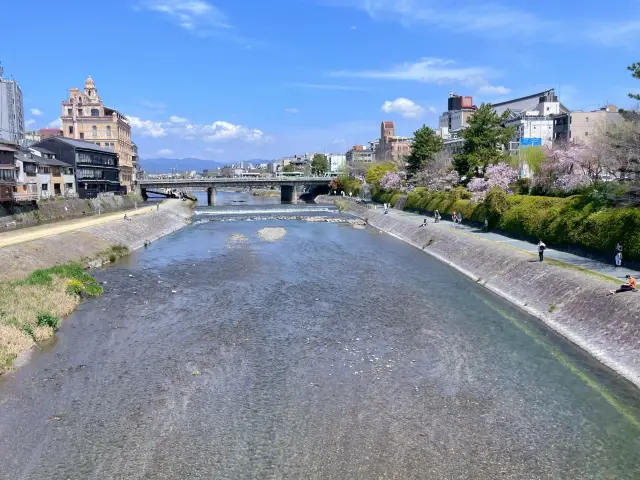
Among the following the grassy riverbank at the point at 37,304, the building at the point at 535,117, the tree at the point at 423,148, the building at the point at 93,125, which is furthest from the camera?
the building at the point at 93,125

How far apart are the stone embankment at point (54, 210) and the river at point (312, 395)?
33066 mm

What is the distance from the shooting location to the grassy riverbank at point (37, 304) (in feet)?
68.7

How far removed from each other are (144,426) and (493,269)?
26.8 meters

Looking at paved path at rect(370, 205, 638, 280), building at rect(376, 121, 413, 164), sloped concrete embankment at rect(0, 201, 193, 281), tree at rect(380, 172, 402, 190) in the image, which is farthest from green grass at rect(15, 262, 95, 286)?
building at rect(376, 121, 413, 164)

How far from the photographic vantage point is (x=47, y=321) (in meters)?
23.7

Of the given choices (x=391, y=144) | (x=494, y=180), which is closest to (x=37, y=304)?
(x=494, y=180)

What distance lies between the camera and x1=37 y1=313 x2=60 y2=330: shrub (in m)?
23.4

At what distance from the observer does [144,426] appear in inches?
601

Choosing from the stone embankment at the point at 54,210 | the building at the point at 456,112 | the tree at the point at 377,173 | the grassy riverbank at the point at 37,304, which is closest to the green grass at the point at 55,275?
the grassy riverbank at the point at 37,304

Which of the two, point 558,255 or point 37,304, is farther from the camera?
point 558,255

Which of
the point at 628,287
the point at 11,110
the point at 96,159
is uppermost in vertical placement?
the point at 11,110

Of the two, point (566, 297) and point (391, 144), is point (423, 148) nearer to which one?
point (566, 297)

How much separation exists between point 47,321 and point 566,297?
83.6 ft

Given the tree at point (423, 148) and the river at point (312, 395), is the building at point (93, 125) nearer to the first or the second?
the tree at point (423, 148)
